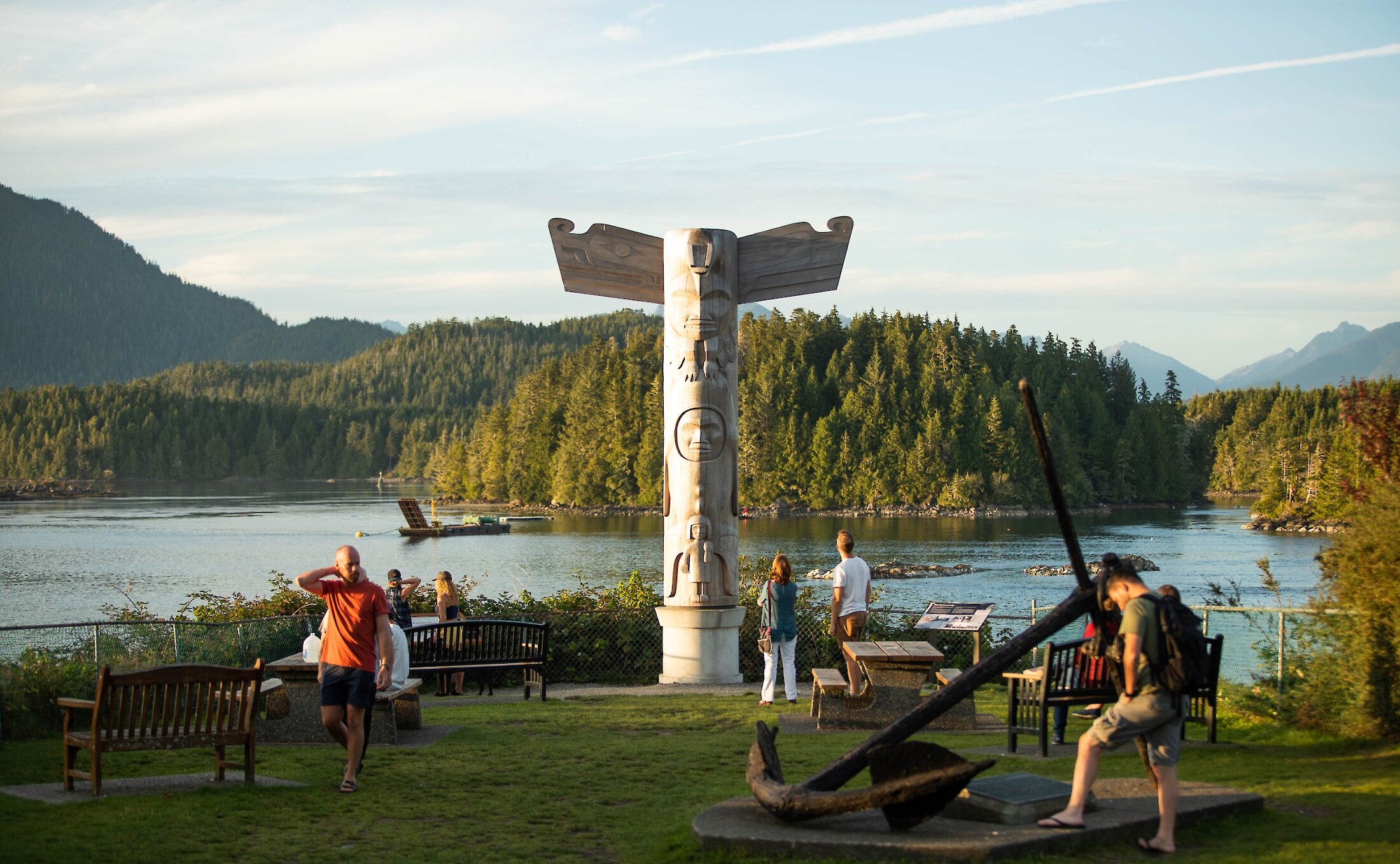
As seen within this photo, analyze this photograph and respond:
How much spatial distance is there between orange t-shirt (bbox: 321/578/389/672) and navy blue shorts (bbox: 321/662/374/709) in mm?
35

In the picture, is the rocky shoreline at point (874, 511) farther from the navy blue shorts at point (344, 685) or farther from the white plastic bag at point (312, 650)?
the navy blue shorts at point (344, 685)

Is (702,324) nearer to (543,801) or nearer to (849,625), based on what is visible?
(849,625)

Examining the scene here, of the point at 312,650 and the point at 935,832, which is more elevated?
the point at 312,650

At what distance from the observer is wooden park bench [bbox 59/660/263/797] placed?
26.3 feet

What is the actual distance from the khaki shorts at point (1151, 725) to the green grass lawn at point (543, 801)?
1.76 ft

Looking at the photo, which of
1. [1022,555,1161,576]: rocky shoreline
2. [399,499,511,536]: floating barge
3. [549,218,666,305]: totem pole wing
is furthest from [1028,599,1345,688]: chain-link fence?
[399,499,511,536]: floating barge

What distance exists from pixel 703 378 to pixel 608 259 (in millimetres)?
1799

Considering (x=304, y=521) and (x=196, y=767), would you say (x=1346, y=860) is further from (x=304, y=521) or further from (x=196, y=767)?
(x=304, y=521)

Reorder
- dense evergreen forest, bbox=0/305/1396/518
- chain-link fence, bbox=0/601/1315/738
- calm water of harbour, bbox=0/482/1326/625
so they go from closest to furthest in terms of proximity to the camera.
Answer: chain-link fence, bbox=0/601/1315/738 < calm water of harbour, bbox=0/482/1326/625 < dense evergreen forest, bbox=0/305/1396/518

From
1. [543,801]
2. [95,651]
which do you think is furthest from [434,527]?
[543,801]

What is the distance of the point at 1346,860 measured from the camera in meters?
6.34

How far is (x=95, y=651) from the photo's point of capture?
40.9 ft

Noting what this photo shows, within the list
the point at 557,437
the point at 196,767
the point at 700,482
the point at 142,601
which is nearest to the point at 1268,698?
the point at 700,482

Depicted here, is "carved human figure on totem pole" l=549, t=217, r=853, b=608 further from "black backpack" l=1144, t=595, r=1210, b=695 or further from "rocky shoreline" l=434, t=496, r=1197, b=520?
"rocky shoreline" l=434, t=496, r=1197, b=520
